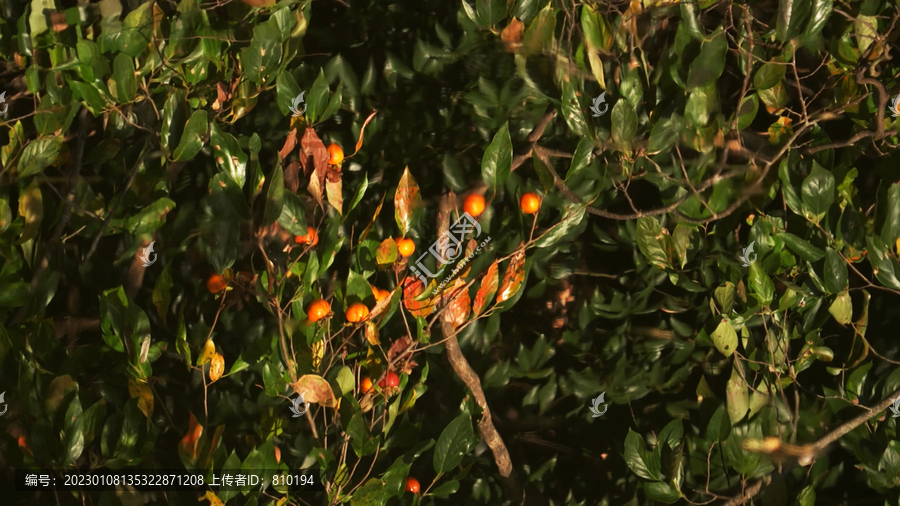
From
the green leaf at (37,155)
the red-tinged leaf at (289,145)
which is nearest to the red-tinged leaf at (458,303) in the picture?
the red-tinged leaf at (289,145)

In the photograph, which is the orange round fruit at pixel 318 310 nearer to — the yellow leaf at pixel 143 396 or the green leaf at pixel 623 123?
the yellow leaf at pixel 143 396

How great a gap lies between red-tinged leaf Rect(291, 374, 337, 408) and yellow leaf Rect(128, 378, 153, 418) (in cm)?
17

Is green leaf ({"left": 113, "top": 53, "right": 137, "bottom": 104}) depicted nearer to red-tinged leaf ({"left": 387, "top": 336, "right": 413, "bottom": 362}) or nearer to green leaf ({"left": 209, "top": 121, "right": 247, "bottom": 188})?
green leaf ({"left": 209, "top": 121, "right": 247, "bottom": 188})

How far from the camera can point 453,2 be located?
83 cm

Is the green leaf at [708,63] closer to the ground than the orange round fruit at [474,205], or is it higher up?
higher up

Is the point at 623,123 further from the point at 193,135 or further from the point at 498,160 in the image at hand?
the point at 193,135

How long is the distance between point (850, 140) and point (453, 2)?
1.60 feet

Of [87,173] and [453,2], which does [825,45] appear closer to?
[453,2]

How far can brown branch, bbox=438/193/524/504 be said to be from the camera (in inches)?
30.6

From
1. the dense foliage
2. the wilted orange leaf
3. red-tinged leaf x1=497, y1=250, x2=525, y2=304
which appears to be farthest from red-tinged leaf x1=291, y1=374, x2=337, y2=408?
the wilted orange leaf

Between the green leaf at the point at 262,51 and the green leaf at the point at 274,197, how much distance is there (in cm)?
13

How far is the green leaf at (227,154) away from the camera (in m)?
0.66

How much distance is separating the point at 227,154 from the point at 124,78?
0.13 metres

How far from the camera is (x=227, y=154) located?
2.18ft
